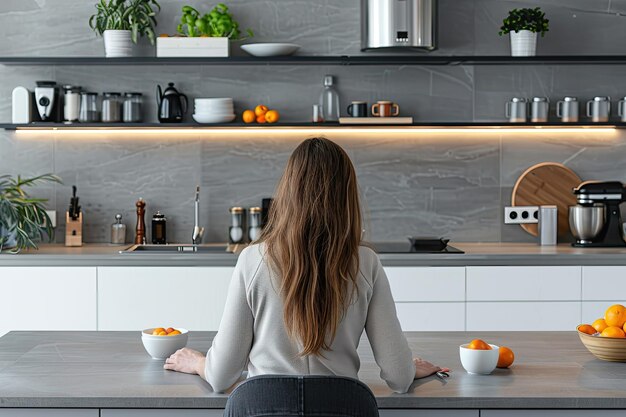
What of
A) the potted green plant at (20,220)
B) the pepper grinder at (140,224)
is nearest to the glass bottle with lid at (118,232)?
the pepper grinder at (140,224)

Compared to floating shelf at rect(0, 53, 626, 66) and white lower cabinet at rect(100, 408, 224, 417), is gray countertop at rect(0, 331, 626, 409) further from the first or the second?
floating shelf at rect(0, 53, 626, 66)

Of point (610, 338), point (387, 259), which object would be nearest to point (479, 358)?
point (610, 338)

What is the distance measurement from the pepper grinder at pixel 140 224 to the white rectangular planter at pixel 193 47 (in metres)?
0.79

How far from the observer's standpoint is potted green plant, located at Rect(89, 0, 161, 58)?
15.2 feet

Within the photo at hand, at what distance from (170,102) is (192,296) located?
1067 millimetres

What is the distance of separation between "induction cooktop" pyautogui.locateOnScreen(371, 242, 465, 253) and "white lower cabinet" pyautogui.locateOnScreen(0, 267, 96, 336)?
1.39 metres

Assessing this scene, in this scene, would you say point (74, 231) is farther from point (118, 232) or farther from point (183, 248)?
point (183, 248)

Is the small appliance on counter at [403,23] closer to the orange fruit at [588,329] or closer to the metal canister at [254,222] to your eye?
the metal canister at [254,222]

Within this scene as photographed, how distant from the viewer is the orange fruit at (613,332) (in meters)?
2.30

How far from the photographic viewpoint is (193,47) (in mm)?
4594

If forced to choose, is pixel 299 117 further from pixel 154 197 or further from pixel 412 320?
pixel 412 320

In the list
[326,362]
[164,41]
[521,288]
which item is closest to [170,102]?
[164,41]

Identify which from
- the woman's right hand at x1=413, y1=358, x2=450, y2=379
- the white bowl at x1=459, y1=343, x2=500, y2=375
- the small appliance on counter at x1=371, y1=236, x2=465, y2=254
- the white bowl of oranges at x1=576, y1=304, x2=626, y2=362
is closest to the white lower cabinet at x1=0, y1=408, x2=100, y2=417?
the woman's right hand at x1=413, y1=358, x2=450, y2=379

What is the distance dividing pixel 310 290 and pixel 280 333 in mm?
118
